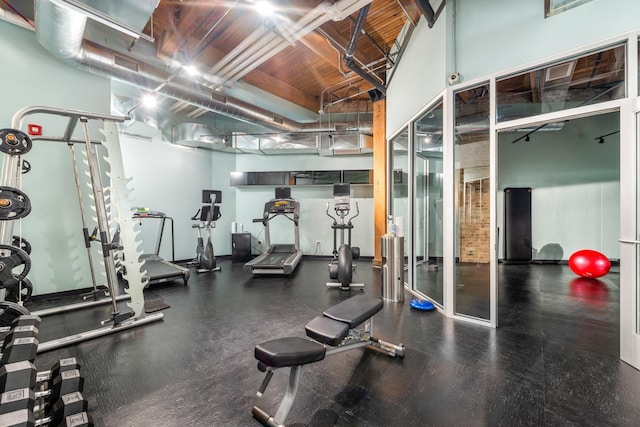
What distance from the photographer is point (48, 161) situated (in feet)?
13.5

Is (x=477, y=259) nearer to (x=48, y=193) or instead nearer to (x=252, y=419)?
(x=252, y=419)

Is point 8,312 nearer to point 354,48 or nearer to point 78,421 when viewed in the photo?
point 78,421

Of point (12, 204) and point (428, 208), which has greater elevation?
point (12, 204)

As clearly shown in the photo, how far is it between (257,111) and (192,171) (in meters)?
2.86

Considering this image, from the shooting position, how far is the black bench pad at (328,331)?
1903 mm

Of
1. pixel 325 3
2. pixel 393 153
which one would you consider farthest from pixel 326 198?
pixel 325 3

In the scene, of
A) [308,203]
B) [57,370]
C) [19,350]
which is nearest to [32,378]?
[19,350]

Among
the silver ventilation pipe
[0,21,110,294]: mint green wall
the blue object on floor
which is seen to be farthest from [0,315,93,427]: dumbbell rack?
the blue object on floor

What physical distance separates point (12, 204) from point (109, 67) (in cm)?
261

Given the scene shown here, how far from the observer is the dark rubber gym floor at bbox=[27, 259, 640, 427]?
1.81 meters

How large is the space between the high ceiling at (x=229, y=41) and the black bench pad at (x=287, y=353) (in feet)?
11.1

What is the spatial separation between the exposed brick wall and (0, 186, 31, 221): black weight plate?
22.2ft

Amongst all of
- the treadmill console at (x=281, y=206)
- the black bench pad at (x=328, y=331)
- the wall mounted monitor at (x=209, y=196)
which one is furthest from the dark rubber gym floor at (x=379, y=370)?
the treadmill console at (x=281, y=206)

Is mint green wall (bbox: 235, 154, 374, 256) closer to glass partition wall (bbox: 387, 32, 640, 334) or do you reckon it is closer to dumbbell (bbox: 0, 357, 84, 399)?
glass partition wall (bbox: 387, 32, 640, 334)
